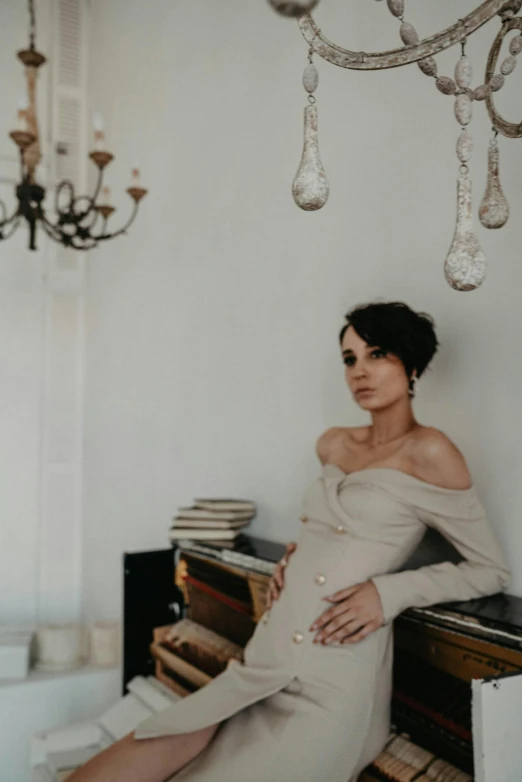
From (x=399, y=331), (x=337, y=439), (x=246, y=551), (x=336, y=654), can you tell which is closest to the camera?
(x=336, y=654)

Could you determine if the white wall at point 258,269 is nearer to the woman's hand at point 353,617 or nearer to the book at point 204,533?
the book at point 204,533

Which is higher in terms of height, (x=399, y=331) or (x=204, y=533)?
(x=399, y=331)

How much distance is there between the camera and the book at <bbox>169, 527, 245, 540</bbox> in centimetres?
285

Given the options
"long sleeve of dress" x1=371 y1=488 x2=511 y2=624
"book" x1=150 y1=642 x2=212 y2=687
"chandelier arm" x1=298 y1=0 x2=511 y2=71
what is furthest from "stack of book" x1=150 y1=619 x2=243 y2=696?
"chandelier arm" x1=298 y1=0 x2=511 y2=71

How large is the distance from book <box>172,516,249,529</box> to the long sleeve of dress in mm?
1097

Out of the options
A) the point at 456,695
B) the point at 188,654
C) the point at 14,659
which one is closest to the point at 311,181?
the point at 456,695

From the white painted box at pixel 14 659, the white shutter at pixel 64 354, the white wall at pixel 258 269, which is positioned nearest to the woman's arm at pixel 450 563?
the white wall at pixel 258 269

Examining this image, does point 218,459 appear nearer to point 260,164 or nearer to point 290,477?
point 290,477

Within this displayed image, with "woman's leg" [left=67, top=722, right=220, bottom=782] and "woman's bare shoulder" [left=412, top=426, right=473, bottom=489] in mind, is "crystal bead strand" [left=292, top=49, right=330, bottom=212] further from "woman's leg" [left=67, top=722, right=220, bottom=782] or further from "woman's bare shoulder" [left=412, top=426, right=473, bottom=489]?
"woman's leg" [left=67, top=722, right=220, bottom=782]

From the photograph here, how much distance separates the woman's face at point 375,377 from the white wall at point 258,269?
0.30m

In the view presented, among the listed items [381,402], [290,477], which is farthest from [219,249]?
[381,402]

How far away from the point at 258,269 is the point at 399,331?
1.38 meters

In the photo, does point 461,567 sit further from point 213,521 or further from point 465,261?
point 213,521

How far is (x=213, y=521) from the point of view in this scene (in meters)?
2.90
